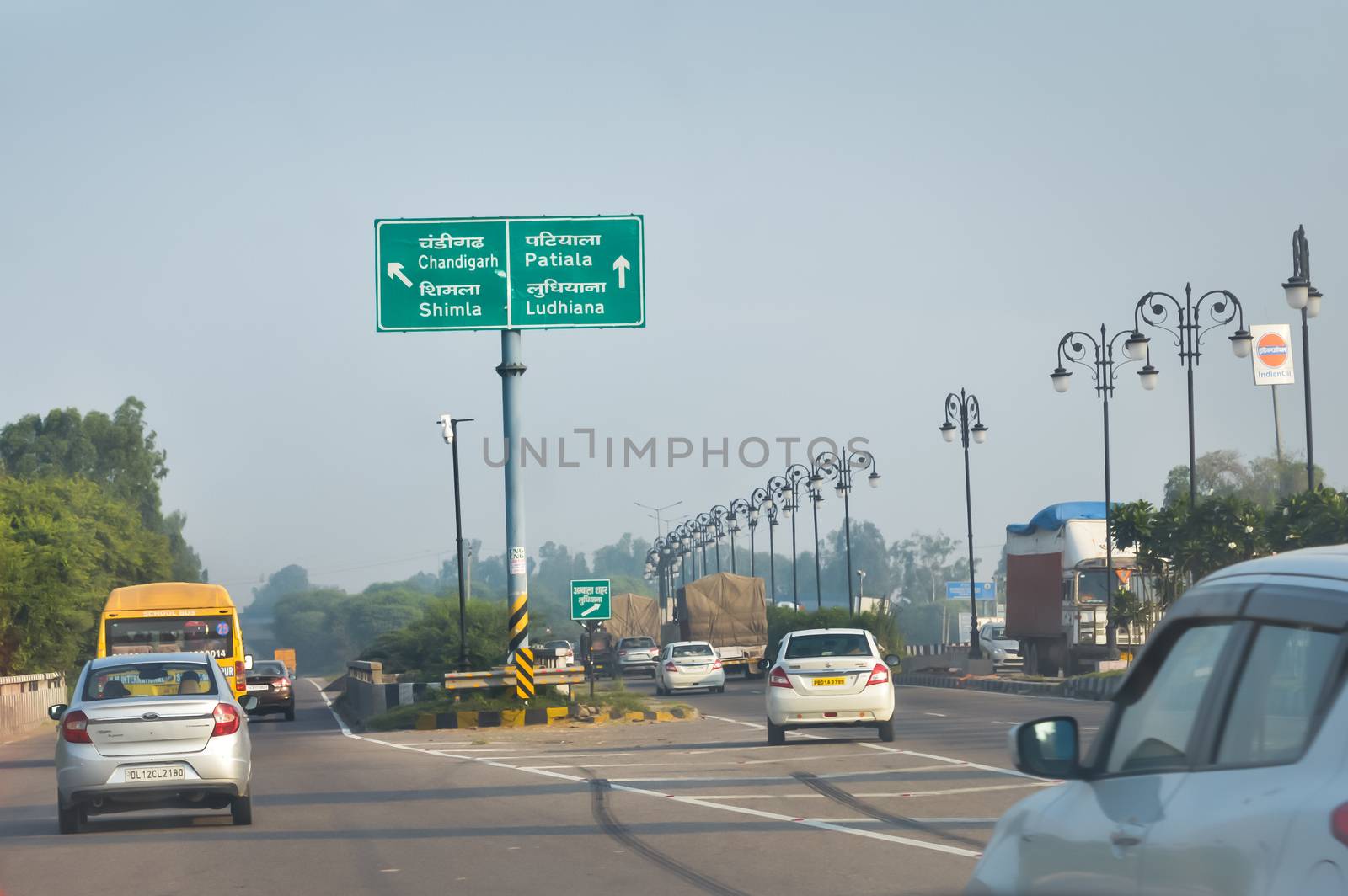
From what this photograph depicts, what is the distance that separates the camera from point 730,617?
58.5 metres

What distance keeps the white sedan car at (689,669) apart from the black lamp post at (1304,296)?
20.0 m

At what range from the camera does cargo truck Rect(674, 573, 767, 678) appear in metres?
58.2

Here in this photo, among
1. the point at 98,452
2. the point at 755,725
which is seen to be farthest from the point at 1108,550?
the point at 98,452

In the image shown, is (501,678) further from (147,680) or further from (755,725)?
(147,680)

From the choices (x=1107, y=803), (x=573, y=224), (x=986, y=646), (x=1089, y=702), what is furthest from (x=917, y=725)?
(x=986, y=646)

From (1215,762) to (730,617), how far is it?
55043mm

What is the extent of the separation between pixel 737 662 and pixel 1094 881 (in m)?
54.6

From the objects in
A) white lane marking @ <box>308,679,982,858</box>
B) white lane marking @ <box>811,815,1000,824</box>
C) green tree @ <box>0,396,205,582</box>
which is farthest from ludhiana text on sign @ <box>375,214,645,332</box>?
green tree @ <box>0,396,205,582</box>

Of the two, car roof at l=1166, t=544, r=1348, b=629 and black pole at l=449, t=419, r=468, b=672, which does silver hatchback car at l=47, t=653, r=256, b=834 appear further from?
black pole at l=449, t=419, r=468, b=672

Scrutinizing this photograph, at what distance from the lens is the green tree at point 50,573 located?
5028cm

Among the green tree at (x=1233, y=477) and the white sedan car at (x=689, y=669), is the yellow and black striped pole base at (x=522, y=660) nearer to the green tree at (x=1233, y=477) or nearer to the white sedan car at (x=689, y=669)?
the white sedan car at (x=689, y=669)

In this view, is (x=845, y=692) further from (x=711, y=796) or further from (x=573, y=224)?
(x=573, y=224)

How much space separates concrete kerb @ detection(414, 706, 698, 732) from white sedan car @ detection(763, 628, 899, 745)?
9.39 metres

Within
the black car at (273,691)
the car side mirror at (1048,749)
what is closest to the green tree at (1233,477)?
the black car at (273,691)
